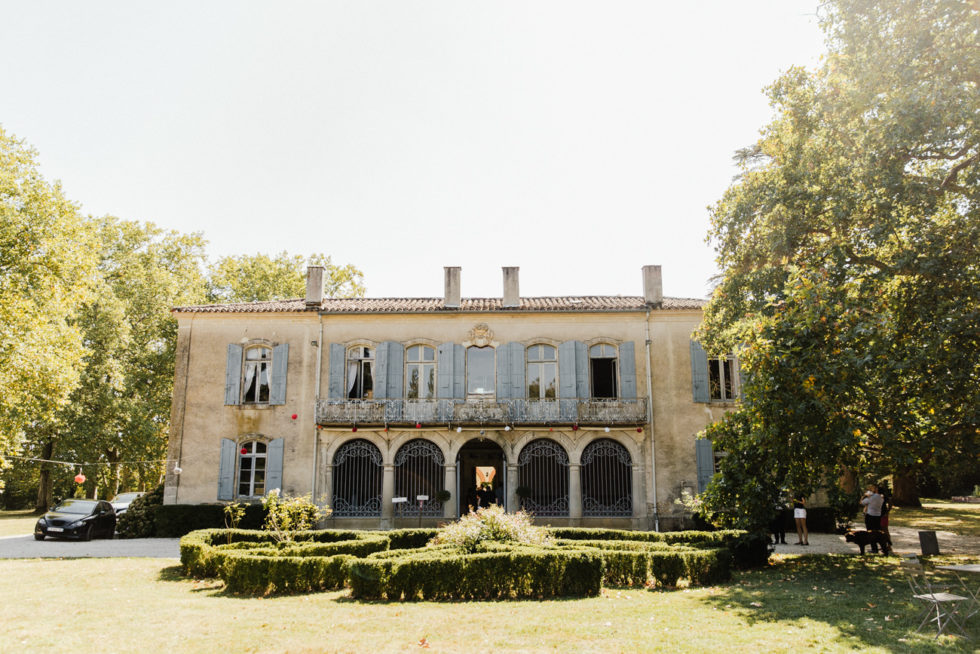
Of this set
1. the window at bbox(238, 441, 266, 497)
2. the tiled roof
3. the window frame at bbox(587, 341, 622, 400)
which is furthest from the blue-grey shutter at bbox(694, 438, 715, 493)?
the window at bbox(238, 441, 266, 497)

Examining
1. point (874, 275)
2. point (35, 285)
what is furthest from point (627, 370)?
point (35, 285)

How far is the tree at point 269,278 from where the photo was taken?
114 ft

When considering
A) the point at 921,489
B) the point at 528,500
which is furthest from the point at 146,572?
the point at 921,489

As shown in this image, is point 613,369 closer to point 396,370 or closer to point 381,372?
point 396,370

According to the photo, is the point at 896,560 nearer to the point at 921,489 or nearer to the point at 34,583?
the point at 34,583

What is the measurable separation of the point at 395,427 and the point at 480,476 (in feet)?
24.3

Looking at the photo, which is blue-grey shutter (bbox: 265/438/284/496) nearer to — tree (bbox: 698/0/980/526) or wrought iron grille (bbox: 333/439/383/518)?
wrought iron grille (bbox: 333/439/383/518)

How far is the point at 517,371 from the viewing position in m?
21.2

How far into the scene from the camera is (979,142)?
10047 mm

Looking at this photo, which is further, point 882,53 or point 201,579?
point 201,579

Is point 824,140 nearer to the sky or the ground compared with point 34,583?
nearer to the sky

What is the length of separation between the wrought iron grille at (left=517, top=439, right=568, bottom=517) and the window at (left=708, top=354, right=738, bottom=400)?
5.24m

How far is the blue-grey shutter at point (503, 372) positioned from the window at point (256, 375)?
753 cm

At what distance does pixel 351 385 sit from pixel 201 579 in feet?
32.8
